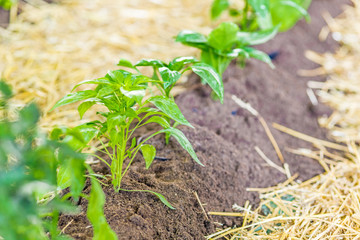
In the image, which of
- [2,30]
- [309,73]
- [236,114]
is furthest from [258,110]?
[2,30]

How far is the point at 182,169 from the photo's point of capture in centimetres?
143

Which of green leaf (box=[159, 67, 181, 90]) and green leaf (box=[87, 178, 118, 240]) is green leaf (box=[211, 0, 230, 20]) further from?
green leaf (box=[87, 178, 118, 240])

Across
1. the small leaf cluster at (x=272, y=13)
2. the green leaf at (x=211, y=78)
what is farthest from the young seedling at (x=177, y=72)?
the small leaf cluster at (x=272, y=13)

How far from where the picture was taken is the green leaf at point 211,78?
130 centimetres

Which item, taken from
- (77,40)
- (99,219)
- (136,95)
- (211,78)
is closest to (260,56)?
(211,78)

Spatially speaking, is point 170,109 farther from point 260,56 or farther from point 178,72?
point 260,56

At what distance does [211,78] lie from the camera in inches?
51.6

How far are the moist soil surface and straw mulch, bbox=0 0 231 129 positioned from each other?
1.68 feet

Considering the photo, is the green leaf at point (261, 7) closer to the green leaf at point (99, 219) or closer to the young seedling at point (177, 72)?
the young seedling at point (177, 72)

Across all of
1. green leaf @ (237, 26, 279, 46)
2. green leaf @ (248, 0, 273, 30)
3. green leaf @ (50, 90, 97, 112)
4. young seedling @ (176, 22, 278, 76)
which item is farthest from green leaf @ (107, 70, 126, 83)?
green leaf @ (248, 0, 273, 30)

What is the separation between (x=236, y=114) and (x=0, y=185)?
130cm

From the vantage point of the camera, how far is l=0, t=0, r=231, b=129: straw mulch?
6.95ft

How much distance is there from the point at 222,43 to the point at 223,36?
0.10ft

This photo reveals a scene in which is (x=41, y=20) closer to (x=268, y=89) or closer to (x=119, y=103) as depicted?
(x=268, y=89)
